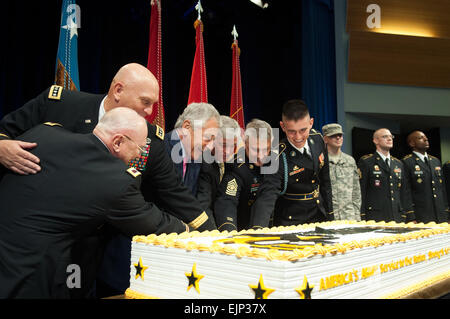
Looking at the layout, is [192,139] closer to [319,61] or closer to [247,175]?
[247,175]

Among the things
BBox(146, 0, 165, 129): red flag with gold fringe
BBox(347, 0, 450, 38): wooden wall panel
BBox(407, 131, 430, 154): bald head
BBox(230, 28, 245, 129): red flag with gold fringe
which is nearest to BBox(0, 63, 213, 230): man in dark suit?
BBox(146, 0, 165, 129): red flag with gold fringe

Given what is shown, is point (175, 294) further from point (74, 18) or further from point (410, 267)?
point (74, 18)

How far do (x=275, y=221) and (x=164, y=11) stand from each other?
3171 mm

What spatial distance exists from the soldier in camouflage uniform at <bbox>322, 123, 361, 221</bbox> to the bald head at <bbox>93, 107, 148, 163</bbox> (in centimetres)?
277

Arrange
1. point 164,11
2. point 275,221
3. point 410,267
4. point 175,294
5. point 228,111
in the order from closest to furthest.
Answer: point 175,294
point 410,267
point 275,221
point 164,11
point 228,111

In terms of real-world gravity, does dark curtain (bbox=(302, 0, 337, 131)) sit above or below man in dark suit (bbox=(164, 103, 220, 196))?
above

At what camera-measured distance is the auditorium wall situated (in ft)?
21.8

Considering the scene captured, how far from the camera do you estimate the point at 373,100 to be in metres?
6.80

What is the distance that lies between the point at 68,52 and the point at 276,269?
9.31 ft

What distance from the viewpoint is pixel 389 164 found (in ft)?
15.6

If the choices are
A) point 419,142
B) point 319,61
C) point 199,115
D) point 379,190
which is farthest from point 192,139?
point 319,61

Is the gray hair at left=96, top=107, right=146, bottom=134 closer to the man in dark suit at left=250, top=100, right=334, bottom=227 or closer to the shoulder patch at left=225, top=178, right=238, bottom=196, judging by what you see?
the shoulder patch at left=225, top=178, right=238, bottom=196

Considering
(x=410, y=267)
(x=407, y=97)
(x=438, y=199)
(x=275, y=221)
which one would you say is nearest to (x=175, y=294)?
(x=410, y=267)

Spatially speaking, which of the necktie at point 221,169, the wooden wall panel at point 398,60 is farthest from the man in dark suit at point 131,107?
the wooden wall panel at point 398,60
